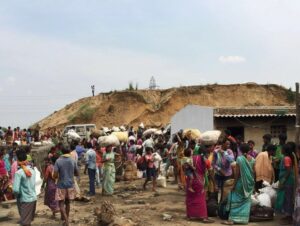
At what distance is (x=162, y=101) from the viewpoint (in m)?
42.5

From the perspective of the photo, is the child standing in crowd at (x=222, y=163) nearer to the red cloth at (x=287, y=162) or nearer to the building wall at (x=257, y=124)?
the red cloth at (x=287, y=162)

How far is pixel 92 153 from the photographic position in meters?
13.0

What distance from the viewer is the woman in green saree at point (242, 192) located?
29.9 ft

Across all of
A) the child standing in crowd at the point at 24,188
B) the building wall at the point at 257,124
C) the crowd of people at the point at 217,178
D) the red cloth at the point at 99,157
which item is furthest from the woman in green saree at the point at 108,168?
the building wall at the point at 257,124

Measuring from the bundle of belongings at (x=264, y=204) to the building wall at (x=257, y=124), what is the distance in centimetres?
1171

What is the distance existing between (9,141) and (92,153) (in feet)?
29.4

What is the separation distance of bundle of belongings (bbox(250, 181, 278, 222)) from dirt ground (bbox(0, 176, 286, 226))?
0.17 metres

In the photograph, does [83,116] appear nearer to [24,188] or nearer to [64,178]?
[64,178]

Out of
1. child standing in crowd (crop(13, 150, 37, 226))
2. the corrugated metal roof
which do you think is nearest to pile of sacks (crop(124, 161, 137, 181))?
the corrugated metal roof

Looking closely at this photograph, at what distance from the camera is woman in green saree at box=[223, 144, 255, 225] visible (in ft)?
29.9

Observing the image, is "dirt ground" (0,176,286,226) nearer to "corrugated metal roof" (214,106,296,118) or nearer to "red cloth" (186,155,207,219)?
"red cloth" (186,155,207,219)

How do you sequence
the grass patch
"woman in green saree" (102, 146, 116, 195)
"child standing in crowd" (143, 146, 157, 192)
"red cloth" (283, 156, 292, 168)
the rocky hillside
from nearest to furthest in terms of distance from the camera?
"red cloth" (283, 156, 292, 168) → "woman in green saree" (102, 146, 116, 195) → "child standing in crowd" (143, 146, 157, 192) → the rocky hillside → the grass patch

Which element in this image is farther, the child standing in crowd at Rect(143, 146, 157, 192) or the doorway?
the doorway

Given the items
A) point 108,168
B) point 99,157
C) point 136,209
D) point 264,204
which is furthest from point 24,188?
point 99,157
